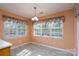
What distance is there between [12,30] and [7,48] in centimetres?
21

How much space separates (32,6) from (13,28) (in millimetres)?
328

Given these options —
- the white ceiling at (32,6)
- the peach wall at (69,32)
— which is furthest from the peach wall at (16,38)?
the peach wall at (69,32)

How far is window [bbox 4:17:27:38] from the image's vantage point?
991 millimetres

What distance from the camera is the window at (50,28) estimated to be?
1038mm

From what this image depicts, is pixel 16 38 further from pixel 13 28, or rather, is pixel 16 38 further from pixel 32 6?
pixel 32 6

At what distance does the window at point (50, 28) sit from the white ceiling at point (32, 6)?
0.37 ft

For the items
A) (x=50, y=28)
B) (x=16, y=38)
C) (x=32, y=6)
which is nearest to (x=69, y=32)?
(x=50, y=28)

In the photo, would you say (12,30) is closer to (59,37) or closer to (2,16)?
(2,16)

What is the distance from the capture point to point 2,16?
3.18ft

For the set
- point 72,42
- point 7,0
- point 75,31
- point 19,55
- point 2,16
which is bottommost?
point 19,55

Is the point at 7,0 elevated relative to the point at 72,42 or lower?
elevated

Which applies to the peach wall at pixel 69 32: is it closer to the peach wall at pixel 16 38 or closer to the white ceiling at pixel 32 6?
the white ceiling at pixel 32 6

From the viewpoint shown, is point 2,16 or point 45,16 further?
point 45,16

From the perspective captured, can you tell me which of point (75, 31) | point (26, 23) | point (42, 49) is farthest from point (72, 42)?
point (26, 23)
